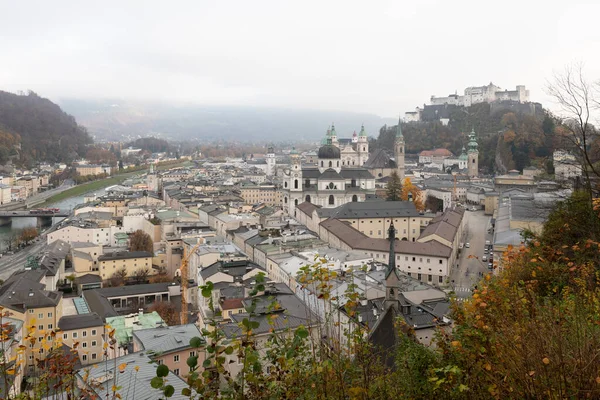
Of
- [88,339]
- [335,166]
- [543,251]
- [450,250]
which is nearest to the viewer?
[543,251]

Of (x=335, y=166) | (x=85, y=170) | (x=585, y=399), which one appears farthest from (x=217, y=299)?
(x=85, y=170)

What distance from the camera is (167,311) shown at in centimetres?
2061

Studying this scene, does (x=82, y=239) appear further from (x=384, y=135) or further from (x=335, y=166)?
(x=384, y=135)

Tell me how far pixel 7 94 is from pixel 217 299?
11019 cm

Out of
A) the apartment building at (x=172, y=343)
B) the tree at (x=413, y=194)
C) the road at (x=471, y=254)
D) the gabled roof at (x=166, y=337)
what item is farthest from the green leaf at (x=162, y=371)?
the tree at (x=413, y=194)

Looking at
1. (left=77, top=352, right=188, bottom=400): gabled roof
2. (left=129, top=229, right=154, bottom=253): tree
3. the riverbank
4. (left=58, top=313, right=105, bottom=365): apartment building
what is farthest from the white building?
(left=77, top=352, right=188, bottom=400): gabled roof

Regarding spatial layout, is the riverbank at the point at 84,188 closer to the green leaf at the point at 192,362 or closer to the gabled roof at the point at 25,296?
the gabled roof at the point at 25,296

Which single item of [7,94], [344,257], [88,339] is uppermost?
[7,94]

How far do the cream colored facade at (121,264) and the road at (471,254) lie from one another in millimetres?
14679

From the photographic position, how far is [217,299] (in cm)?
1756

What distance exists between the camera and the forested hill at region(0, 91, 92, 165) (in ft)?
278

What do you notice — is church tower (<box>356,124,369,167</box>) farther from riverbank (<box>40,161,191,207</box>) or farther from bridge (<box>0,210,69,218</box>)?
riverbank (<box>40,161,191,207</box>)

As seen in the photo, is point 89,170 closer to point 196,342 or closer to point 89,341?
point 89,341

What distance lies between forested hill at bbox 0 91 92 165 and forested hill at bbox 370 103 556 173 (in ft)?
174
